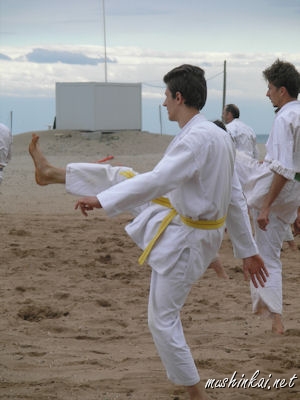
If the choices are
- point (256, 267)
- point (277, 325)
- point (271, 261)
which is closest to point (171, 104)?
point (256, 267)

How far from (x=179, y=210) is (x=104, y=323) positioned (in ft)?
9.70

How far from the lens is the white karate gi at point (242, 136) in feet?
45.3

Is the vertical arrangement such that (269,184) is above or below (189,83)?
below

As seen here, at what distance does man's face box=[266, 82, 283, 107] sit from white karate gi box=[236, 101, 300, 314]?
10 cm

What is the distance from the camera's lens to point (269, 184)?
6.45 metres

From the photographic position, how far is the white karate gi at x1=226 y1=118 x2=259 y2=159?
13.8 meters

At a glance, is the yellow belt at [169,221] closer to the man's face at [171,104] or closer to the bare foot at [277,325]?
the man's face at [171,104]

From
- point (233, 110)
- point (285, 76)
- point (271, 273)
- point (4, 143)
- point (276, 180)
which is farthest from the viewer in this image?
point (233, 110)

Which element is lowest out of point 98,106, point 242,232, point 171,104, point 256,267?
point 98,106

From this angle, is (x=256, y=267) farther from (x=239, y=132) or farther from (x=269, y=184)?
(x=239, y=132)

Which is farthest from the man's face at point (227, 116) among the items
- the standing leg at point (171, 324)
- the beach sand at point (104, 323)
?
the standing leg at point (171, 324)

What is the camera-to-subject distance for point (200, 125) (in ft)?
15.1

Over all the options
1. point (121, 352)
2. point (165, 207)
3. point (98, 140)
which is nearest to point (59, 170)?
point (165, 207)

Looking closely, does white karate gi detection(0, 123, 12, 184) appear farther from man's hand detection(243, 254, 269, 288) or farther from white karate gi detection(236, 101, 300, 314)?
man's hand detection(243, 254, 269, 288)
